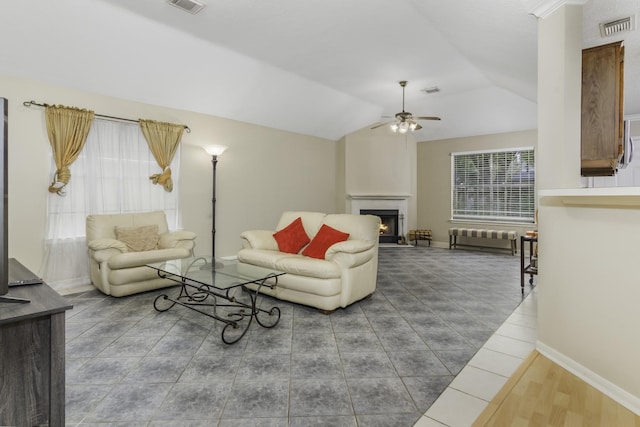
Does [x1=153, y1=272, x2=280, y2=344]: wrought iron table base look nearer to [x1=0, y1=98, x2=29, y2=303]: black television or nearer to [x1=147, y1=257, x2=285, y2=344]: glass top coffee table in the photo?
[x1=147, y1=257, x2=285, y2=344]: glass top coffee table

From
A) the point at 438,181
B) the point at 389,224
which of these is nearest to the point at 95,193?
the point at 389,224

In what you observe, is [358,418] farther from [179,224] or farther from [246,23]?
[179,224]

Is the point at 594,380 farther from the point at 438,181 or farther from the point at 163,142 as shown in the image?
the point at 438,181

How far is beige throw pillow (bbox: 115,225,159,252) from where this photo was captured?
401 cm

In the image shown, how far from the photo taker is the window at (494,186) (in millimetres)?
6898

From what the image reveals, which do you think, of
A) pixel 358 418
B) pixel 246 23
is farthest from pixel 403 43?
pixel 358 418

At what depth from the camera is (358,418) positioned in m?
1.70

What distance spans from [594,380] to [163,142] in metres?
5.22

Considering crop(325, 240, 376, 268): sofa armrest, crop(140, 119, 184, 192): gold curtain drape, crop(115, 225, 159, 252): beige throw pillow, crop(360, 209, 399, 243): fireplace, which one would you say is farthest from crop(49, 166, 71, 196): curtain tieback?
crop(360, 209, 399, 243): fireplace

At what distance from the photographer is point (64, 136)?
3.88 metres

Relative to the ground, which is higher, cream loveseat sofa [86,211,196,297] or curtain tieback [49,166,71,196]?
curtain tieback [49,166,71,196]

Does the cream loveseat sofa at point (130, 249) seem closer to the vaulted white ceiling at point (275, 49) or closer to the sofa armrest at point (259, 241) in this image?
the sofa armrest at point (259, 241)

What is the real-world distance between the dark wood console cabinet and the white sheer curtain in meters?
3.44

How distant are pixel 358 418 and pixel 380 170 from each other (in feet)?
21.8
